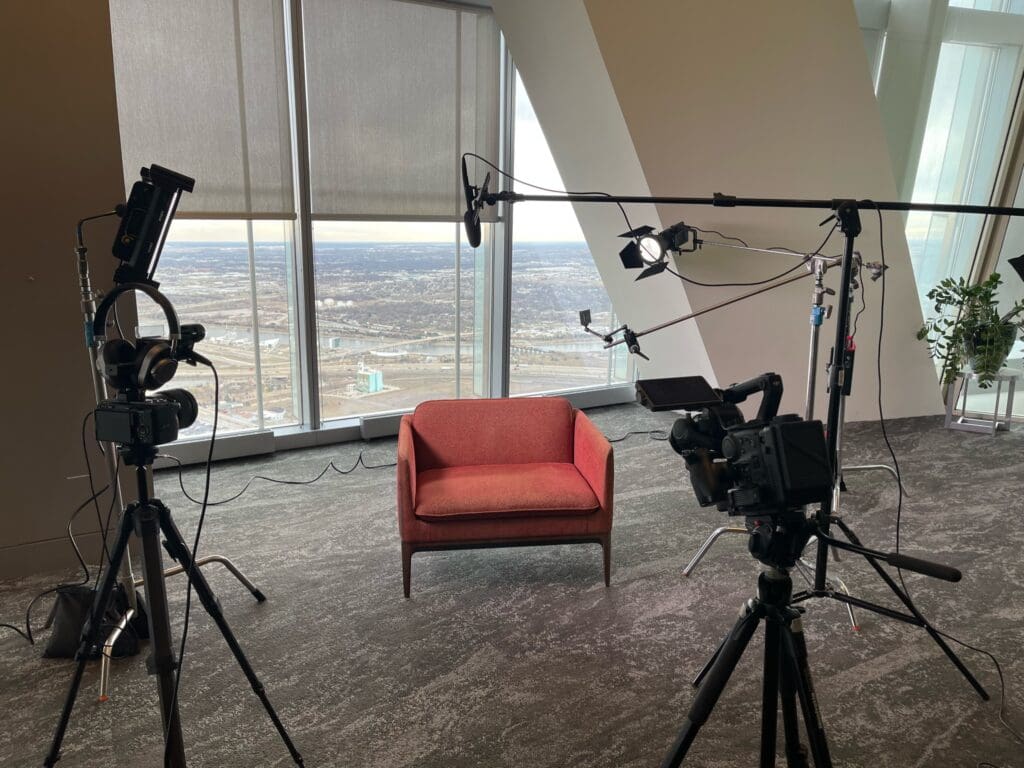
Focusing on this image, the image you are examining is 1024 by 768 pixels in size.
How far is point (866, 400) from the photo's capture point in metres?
5.14

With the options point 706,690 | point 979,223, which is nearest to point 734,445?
point 706,690

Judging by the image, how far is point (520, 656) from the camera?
2.46m

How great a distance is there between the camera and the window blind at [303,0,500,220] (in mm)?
4168

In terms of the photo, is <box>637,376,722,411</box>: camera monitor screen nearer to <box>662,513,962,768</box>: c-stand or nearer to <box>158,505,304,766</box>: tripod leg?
<box>662,513,962,768</box>: c-stand

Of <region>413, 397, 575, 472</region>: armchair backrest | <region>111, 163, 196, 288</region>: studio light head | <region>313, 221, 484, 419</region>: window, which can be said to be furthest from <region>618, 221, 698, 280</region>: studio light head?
<region>111, 163, 196, 288</region>: studio light head

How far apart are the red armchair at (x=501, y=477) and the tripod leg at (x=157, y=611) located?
1.10m

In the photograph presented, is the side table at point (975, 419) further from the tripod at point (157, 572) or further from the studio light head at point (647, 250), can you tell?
the tripod at point (157, 572)

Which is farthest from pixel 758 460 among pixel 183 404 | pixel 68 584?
pixel 68 584

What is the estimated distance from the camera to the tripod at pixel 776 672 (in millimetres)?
1528

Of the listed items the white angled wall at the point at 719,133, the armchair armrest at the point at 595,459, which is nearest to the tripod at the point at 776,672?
the armchair armrest at the point at 595,459

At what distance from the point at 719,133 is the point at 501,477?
2.13 metres

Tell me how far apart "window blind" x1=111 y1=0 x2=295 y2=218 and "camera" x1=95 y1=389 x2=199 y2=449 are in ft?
8.40

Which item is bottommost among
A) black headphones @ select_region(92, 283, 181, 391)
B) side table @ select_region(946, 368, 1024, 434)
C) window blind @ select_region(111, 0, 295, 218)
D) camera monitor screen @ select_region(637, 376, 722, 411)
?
side table @ select_region(946, 368, 1024, 434)

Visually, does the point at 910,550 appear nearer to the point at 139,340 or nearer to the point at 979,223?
the point at 979,223
